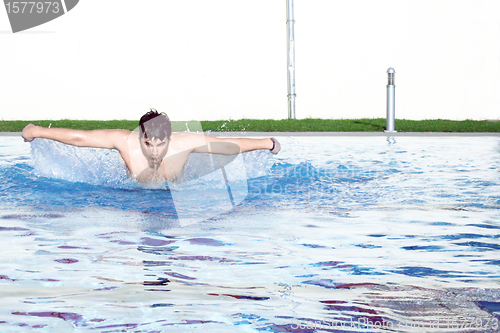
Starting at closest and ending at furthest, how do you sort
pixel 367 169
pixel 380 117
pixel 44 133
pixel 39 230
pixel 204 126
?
pixel 39 230
pixel 44 133
pixel 367 169
pixel 204 126
pixel 380 117

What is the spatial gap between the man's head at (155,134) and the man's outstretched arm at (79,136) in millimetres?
354

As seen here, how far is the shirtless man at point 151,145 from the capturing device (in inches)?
198

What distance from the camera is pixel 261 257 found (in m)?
2.96

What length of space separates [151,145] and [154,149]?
0.24ft

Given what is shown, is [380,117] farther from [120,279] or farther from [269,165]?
[120,279]

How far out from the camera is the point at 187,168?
5.79 meters

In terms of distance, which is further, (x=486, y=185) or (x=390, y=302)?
(x=486, y=185)

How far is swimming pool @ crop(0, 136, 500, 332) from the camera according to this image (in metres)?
Result: 2.12

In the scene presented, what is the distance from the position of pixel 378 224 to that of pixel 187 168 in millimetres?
2567

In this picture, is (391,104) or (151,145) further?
(391,104)

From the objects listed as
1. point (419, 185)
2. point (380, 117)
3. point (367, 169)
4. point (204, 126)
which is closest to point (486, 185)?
point (419, 185)

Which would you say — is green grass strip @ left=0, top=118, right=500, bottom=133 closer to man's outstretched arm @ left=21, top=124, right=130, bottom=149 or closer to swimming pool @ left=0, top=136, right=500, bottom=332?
swimming pool @ left=0, top=136, right=500, bottom=332

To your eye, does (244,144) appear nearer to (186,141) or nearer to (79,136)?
(186,141)

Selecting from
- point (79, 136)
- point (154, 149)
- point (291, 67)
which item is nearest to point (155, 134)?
point (154, 149)
